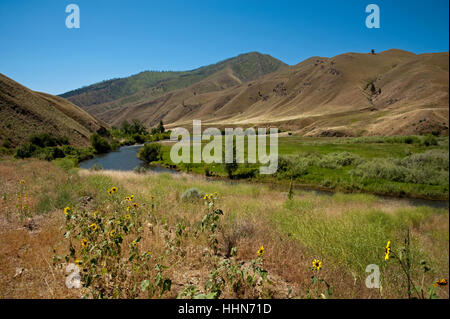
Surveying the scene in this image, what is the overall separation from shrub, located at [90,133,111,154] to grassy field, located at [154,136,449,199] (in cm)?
1929

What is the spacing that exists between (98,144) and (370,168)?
54.2 meters

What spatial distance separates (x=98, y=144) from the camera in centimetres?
4788

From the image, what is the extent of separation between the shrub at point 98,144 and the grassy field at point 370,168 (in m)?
19.3

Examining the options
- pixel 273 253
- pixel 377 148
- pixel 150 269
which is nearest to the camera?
pixel 150 269

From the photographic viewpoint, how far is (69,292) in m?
2.82

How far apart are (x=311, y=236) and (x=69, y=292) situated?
4438 mm

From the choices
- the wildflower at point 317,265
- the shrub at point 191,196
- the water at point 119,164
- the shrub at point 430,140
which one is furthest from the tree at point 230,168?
the shrub at point 430,140

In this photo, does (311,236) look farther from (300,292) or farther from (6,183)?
(6,183)

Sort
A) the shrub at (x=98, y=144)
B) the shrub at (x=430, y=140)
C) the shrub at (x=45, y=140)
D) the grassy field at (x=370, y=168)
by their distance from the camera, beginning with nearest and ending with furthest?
1. the grassy field at (x=370, y=168)
2. the shrub at (x=430, y=140)
3. the shrub at (x=45, y=140)
4. the shrub at (x=98, y=144)

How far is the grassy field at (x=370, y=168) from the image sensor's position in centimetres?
150

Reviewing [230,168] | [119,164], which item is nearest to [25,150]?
[230,168]

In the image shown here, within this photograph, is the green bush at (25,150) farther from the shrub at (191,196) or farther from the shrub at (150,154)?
the shrub at (150,154)

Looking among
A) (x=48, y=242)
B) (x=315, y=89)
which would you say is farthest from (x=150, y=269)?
(x=315, y=89)
